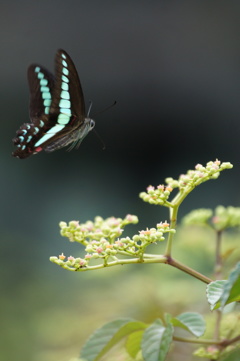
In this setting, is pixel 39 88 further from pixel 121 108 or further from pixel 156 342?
pixel 121 108

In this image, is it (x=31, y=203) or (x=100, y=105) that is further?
(x=100, y=105)

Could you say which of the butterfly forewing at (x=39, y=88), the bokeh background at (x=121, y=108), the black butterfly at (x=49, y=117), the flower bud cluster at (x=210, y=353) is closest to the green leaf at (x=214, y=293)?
the flower bud cluster at (x=210, y=353)

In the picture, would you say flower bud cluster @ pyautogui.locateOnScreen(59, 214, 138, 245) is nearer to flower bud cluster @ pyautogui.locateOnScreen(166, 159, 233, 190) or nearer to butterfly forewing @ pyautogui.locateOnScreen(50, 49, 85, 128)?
flower bud cluster @ pyautogui.locateOnScreen(166, 159, 233, 190)

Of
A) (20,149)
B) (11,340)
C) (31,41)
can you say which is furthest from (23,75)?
(11,340)

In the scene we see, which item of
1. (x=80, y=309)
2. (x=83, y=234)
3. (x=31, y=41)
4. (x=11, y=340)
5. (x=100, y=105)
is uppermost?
(x=31, y=41)

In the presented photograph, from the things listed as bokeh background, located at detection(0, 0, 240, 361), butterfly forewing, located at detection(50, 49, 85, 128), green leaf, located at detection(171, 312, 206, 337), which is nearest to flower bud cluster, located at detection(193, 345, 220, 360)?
green leaf, located at detection(171, 312, 206, 337)

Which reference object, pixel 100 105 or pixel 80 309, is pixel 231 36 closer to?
pixel 100 105
